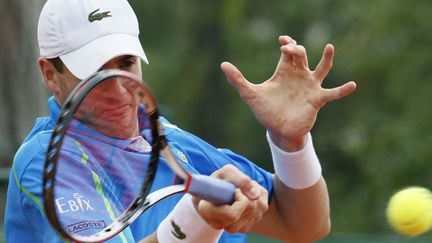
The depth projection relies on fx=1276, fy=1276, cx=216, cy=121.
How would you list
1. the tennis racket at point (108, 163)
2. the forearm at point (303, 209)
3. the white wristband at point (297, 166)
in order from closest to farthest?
the tennis racket at point (108, 163) < the white wristband at point (297, 166) < the forearm at point (303, 209)

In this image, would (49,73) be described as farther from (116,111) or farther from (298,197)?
(298,197)

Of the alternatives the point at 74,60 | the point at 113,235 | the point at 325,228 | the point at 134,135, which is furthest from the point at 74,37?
the point at 325,228

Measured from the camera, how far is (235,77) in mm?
4711

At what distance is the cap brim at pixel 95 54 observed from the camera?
14.9ft

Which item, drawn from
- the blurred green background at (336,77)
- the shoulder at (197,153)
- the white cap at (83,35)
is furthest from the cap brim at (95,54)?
the blurred green background at (336,77)

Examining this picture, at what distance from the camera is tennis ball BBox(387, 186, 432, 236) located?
5.86 m

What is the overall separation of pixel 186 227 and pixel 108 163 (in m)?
0.56

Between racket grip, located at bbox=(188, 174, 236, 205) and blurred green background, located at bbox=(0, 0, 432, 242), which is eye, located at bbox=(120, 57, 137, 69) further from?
blurred green background, located at bbox=(0, 0, 432, 242)

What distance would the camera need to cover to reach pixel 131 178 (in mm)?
4488

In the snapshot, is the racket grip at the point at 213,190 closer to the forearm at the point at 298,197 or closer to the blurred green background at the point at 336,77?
the forearm at the point at 298,197

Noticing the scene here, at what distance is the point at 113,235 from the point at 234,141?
61.9 feet

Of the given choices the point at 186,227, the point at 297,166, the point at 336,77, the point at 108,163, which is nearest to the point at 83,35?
the point at 108,163

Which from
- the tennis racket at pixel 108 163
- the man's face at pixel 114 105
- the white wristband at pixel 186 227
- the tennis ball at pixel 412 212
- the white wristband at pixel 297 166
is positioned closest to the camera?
the tennis racket at pixel 108 163

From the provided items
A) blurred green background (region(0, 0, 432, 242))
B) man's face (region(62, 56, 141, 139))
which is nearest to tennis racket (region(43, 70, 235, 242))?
man's face (region(62, 56, 141, 139))
